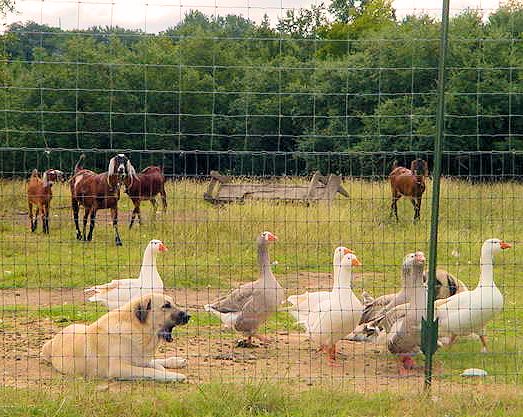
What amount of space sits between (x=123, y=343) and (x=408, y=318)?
2684mm

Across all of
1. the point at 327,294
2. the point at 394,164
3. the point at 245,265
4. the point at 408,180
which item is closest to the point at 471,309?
the point at 327,294

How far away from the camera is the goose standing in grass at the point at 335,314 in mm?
8719

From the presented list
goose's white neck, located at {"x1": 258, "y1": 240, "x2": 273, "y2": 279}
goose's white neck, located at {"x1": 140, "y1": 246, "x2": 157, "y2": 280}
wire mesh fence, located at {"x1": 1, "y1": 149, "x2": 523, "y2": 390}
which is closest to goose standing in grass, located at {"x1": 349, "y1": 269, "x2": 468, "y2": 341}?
wire mesh fence, located at {"x1": 1, "y1": 149, "x2": 523, "y2": 390}

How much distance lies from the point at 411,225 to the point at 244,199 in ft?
19.8

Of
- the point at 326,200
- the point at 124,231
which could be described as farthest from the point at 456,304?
the point at 326,200

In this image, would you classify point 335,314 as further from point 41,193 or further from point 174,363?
point 41,193

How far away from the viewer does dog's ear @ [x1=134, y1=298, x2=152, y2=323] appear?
8141 millimetres

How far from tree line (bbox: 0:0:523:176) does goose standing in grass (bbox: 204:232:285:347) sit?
1.60 meters

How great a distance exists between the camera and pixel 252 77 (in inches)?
409

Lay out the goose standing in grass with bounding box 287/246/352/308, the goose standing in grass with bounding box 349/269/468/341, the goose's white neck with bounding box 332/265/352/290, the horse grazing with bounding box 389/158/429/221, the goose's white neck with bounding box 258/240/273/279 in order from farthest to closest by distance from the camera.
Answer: the horse grazing with bounding box 389/158/429/221, the goose's white neck with bounding box 258/240/273/279, the goose standing in grass with bounding box 349/269/468/341, the goose standing in grass with bounding box 287/246/352/308, the goose's white neck with bounding box 332/265/352/290

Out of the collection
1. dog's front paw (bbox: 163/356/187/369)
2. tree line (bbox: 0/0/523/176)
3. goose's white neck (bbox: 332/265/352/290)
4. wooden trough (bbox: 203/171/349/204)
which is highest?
tree line (bbox: 0/0/523/176)

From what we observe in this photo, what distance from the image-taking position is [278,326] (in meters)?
10.7

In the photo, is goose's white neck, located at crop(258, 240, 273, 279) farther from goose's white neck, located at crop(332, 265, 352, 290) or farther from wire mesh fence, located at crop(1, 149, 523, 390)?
goose's white neck, located at crop(332, 265, 352, 290)

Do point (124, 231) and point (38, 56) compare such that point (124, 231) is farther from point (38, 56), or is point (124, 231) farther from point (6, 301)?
point (38, 56)
